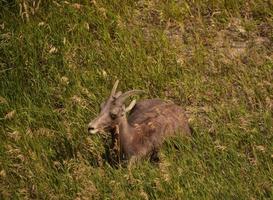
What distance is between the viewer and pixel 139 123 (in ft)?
27.8

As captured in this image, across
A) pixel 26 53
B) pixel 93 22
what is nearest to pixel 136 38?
pixel 93 22

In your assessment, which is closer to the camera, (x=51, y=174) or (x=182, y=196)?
(x=182, y=196)

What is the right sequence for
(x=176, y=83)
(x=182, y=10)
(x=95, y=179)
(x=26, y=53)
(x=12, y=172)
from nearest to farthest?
(x=95, y=179)
(x=12, y=172)
(x=176, y=83)
(x=26, y=53)
(x=182, y=10)

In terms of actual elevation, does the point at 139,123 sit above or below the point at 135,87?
below

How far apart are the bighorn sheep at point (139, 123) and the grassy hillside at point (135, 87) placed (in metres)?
0.20

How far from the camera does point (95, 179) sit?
7066 mm

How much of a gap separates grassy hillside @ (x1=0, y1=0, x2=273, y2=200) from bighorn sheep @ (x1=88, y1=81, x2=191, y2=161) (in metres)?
0.20

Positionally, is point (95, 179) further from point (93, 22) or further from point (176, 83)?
point (93, 22)

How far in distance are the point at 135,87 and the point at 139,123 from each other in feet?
2.05

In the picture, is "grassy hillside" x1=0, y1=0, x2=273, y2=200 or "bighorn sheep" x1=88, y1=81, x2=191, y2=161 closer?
"grassy hillside" x1=0, y1=0, x2=273, y2=200

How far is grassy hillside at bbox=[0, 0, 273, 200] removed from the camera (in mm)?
6949

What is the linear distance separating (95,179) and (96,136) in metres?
0.93

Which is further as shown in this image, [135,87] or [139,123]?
[135,87]

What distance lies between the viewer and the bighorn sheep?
7758mm
